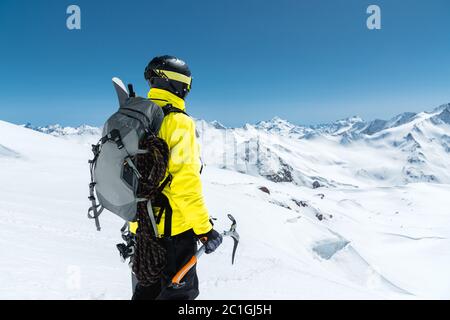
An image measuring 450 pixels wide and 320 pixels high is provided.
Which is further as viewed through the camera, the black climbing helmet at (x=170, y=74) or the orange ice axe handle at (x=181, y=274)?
the black climbing helmet at (x=170, y=74)

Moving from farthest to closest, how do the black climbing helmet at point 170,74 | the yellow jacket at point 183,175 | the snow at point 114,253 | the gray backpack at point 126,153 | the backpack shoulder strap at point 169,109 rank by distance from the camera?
1. the snow at point 114,253
2. the black climbing helmet at point 170,74
3. the backpack shoulder strap at point 169,109
4. the yellow jacket at point 183,175
5. the gray backpack at point 126,153

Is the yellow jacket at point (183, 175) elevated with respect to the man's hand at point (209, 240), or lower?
elevated

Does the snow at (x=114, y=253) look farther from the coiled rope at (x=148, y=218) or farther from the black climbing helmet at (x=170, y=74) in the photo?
the black climbing helmet at (x=170, y=74)

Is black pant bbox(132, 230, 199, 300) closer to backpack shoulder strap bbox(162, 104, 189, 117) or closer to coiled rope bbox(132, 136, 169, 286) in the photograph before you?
coiled rope bbox(132, 136, 169, 286)

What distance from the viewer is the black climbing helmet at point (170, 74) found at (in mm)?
4547

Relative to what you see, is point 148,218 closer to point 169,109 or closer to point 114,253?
point 169,109

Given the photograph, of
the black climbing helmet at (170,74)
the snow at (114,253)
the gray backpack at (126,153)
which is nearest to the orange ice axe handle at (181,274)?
the gray backpack at (126,153)

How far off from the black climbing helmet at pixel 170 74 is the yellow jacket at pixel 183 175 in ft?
1.67

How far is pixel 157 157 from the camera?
3996mm

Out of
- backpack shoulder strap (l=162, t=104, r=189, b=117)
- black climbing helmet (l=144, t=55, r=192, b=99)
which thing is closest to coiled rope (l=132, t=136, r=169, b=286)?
backpack shoulder strap (l=162, t=104, r=189, b=117)

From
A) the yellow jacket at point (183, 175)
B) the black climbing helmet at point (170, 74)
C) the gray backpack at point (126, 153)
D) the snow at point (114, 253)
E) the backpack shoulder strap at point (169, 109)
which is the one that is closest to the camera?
the gray backpack at point (126, 153)

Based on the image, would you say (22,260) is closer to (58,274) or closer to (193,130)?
(58,274)
